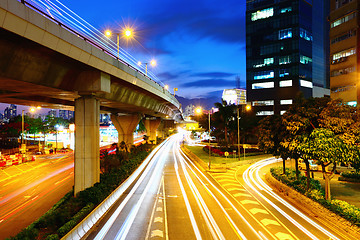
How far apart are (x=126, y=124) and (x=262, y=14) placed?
75.4m

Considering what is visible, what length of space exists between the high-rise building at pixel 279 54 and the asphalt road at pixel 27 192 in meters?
73.8

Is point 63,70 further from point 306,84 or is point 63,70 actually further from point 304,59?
point 306,84

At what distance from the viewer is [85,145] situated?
19.6m

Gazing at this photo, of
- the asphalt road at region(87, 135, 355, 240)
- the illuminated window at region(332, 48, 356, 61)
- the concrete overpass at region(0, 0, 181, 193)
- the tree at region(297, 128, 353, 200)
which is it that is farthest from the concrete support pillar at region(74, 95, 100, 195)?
the illuminated window at region(332, 48, 356, 61)

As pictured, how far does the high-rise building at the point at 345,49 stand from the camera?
1496 inches

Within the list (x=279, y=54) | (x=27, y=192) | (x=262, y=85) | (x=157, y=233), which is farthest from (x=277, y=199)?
(x=279, y=54)

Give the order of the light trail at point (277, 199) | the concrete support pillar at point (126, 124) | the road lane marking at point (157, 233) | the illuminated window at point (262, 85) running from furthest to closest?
1. the illuminated window at point (262, 85)
2. the concrete support pillar at point (126, 124)
3. the light trail at point (277, 199)
4. the road lane marking at point (157, 233)

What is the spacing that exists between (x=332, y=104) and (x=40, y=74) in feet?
63.1

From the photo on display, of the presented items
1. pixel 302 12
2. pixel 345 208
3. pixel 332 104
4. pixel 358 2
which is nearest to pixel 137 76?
pixel 332 104

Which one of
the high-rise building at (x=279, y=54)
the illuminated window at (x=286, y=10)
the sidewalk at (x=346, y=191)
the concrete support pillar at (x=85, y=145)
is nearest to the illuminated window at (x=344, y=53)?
the sidewalk at (x=346, y=191)

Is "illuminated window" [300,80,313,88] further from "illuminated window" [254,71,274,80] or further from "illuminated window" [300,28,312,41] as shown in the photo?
"illuminated window" [300,28,312,41]

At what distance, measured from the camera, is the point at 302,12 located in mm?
88500

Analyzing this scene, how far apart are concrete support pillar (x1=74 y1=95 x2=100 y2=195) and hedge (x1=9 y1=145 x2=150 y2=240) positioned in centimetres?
110

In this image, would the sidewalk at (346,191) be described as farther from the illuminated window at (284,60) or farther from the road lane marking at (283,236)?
the illuminated window at (284,60)
